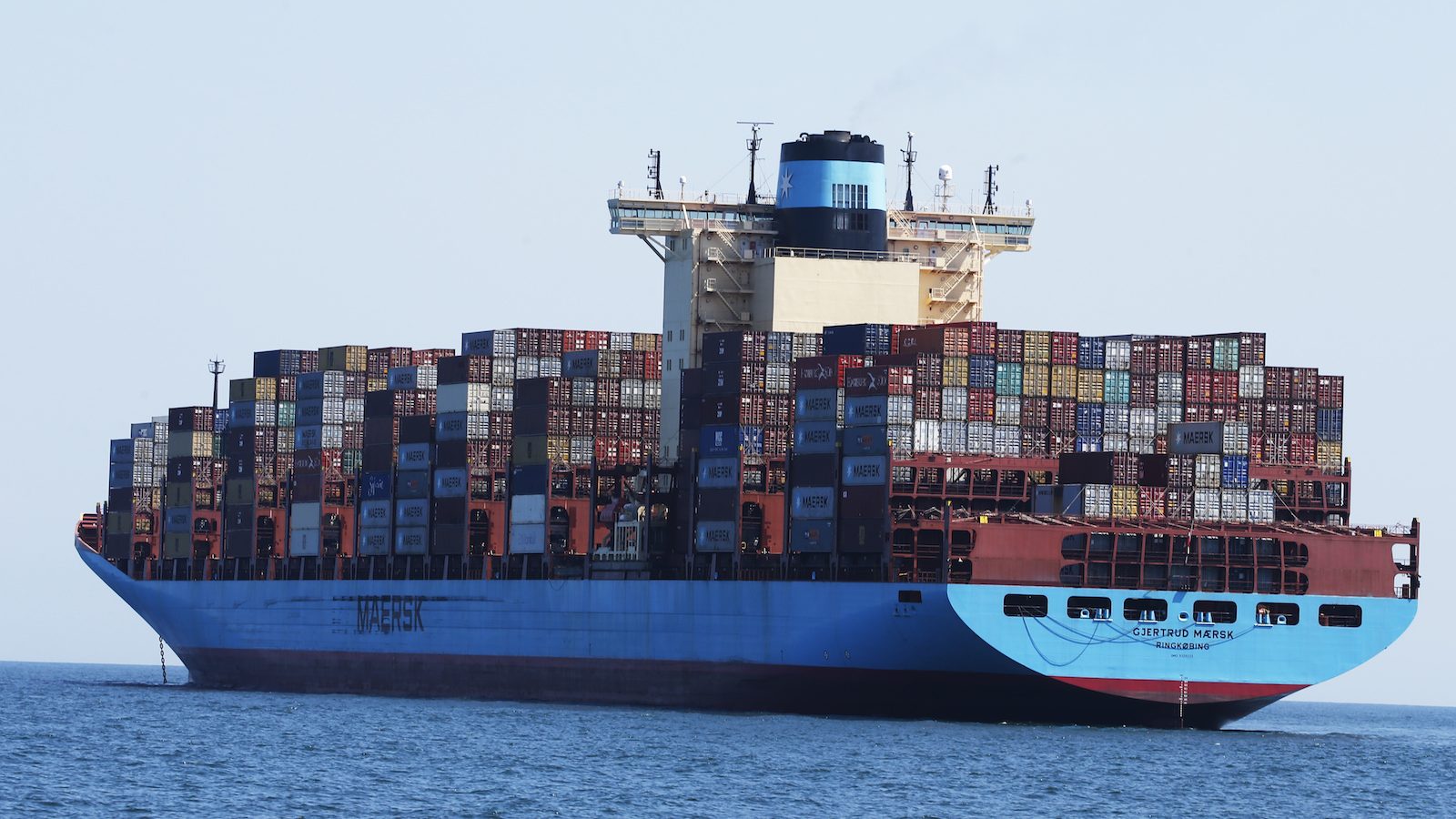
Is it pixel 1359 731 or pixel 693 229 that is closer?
pixel 693 229

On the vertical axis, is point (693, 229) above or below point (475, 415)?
above

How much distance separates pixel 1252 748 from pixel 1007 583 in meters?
8.48

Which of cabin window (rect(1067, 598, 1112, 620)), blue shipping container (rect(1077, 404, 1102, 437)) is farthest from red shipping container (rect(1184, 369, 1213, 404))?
cabin window (rect(1067, 598, 1112, 620))

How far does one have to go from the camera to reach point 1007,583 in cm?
7075

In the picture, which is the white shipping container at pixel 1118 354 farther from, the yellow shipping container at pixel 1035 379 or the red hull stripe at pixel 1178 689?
the red hull stripe at pixel 1178 689

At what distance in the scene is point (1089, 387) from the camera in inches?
2953

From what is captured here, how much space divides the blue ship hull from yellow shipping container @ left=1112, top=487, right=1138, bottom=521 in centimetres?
224

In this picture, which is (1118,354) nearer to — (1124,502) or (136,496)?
(1124,502)

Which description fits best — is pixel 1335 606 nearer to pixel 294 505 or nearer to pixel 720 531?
pixel 720 531

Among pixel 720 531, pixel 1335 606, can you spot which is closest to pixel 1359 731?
pixel 1335 606

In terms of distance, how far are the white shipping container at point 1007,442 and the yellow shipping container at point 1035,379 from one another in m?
1.27

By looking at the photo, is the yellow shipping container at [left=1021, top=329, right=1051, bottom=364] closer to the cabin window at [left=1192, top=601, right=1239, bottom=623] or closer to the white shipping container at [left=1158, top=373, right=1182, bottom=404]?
the white shipping container at [left=1158, top=373, right=1182, bottom=404]

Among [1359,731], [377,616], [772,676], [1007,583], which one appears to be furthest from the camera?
[1359,731]

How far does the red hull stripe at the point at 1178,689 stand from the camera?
7156 centimetres
